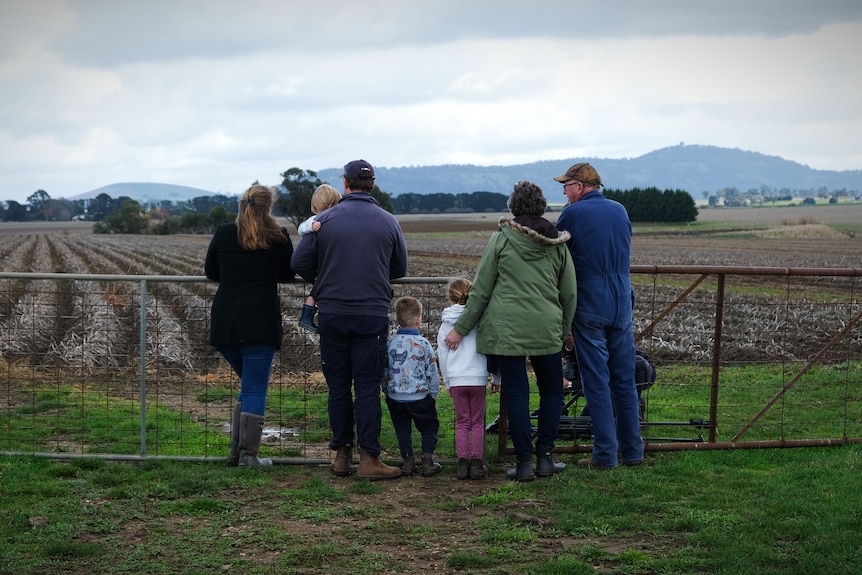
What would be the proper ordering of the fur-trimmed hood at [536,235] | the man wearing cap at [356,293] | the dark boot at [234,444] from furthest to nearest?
the dark boot at [234,444] < the man wearing cap at [356,293] < the fur-trimmed hood at [536,235]

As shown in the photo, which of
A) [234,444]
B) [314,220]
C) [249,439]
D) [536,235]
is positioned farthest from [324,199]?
[234,444]

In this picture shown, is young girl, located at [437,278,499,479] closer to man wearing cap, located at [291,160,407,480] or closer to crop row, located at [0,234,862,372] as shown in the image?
man wearing cap, located at [291,160,407,480]

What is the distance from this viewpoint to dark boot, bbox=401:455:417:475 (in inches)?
270

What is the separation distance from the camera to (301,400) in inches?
399

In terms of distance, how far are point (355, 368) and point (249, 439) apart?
995 millimetres

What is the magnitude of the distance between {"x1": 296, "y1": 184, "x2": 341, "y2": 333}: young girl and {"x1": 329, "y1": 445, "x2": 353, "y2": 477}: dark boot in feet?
2.89

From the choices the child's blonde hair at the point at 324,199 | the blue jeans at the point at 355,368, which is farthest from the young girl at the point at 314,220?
the blue jeans at the point at 355,368

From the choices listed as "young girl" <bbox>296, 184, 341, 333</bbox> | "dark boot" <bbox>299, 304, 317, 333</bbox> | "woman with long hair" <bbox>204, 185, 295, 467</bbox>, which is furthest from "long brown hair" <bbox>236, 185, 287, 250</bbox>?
"dark boot" <bbox>299, 304, 317, 333</bbox>

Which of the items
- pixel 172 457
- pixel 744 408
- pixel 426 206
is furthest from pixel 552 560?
pixel 426 206

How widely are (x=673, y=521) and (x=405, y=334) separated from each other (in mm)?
2304

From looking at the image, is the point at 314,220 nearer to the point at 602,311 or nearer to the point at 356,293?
the point at 356,293

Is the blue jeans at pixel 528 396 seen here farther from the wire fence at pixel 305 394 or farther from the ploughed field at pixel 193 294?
the ploughed field at pixel 193 294

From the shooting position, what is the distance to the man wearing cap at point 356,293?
6.50 meters

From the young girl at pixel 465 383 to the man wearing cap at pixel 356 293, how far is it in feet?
1.42
